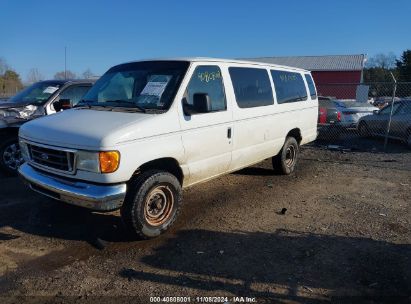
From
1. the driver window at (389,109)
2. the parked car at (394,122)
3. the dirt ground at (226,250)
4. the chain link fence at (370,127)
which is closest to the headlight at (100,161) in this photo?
the dirt ground at (226,250)

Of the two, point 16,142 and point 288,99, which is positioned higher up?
point 288,99

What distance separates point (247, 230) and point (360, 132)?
31.9 feet

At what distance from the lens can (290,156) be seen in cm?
791

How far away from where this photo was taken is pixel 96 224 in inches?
201

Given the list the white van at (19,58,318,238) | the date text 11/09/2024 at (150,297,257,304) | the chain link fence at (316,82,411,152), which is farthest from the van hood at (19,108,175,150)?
the chain link fence at (316,82,411,152)

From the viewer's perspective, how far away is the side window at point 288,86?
7004 millimetres

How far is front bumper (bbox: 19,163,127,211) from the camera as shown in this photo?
4094mm

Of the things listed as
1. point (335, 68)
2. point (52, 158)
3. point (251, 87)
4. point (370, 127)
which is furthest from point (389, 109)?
point (335, 68)

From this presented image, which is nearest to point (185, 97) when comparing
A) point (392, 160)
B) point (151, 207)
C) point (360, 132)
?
point (151, 207)

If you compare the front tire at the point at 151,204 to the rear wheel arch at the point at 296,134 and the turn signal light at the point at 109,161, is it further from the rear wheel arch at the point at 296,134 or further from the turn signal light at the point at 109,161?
the rear wheel arch at the point at 296,134

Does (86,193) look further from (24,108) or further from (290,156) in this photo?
(290,156)

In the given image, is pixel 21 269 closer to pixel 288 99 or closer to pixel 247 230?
pixel 247 230

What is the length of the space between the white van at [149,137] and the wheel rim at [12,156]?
105 inches

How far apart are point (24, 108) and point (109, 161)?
4.33 metres
